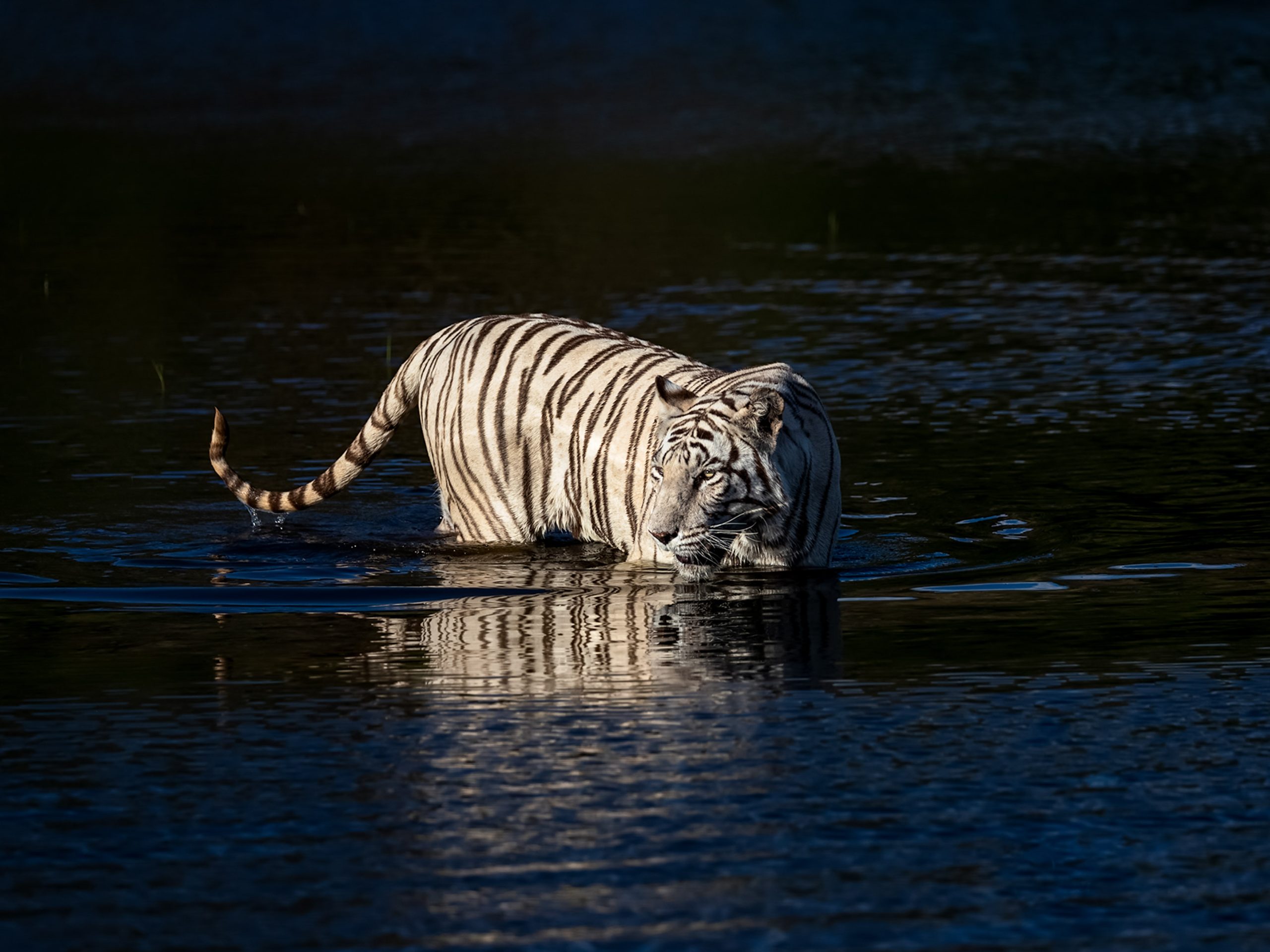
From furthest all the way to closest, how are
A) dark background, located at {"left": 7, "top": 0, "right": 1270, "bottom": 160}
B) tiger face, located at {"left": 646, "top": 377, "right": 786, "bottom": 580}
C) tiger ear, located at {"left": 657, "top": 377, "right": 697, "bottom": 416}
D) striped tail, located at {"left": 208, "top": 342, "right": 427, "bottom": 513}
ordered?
dark background, located at {"left": 7, "top": 0, "right": 1270, "bottom": 160}
striped tail, located at {"left": 208, "top": 342, "right": 427, "bottom": 513}
tiger ear, located at {"left": 657, "top": 377, "right": 697, "bottom": 416}
tiger face, located at {"left": 646, "top": 377, "right": 786, "bottom": 580}

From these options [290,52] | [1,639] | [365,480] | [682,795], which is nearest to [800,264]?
[365,480]

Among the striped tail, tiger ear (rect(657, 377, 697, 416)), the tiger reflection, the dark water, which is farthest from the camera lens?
the striped tail

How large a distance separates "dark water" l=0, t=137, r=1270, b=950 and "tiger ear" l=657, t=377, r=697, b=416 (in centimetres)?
64

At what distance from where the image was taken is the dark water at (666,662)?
4398mm

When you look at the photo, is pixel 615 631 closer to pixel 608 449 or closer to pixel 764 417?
pixel 764 417

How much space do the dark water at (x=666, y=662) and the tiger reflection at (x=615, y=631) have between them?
1.1 inches

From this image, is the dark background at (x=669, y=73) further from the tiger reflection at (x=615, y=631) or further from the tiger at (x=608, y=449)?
the tiger reflection at (x=615, y=631)

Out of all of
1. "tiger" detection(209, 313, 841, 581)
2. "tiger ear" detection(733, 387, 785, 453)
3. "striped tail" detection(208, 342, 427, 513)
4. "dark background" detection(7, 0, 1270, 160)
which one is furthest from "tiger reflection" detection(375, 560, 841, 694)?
"dark background" detection(7, 0, 1270, 160)

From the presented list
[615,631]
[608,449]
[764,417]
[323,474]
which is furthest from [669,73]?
[615,631]

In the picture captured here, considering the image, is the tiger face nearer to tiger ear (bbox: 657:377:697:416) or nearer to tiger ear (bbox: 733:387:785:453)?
tiger ear (bbox: 733:387:785:453)

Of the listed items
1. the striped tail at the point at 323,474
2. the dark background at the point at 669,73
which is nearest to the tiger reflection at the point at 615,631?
A: the striped tail at the point at 323,474

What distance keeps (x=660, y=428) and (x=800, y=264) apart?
9303 millimetres

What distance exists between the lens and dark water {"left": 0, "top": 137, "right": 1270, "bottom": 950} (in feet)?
14.4

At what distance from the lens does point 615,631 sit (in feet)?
22.0
